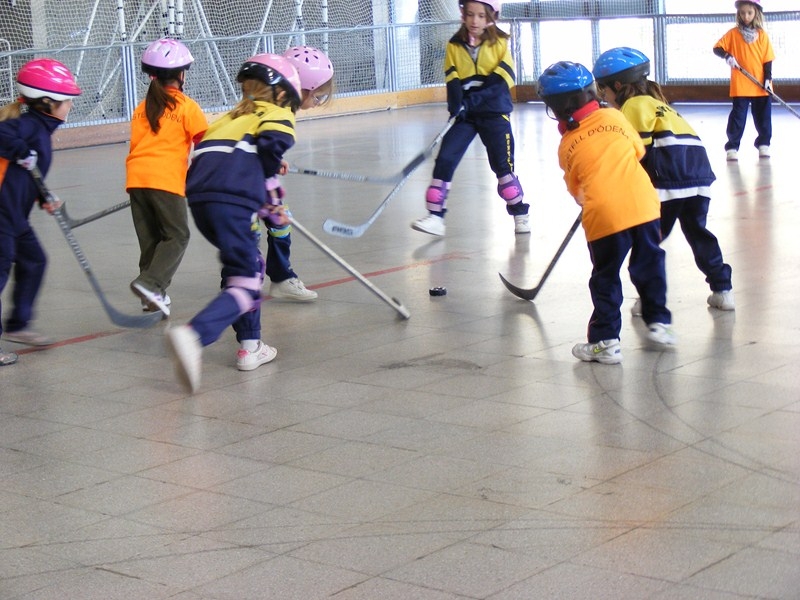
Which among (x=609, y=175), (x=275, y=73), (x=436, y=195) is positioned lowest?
(x=436, y=195)

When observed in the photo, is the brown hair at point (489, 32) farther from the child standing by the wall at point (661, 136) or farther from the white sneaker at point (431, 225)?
the child standing by the wall at point (661, 136)

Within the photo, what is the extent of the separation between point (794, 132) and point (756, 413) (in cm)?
955

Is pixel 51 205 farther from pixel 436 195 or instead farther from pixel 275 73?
pixel 436 195

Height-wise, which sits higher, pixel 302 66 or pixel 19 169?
pixel 302 66

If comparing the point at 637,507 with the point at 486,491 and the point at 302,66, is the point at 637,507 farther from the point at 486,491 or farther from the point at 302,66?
the point at 302,66

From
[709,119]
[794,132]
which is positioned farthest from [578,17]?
[794,132]

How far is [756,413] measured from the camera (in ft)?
13.9

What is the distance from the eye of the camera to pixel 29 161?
18.1ft

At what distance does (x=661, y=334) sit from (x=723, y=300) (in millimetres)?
697

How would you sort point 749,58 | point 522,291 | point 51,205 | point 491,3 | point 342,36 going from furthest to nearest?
point 342,36 → point 749,58 → point 491,3 → point 522,291 → point 51,205

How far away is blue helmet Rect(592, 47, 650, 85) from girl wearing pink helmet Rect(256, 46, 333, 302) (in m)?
1.20

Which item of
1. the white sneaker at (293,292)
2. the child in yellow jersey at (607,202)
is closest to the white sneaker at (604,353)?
the child in yellow jersey at (607,202)

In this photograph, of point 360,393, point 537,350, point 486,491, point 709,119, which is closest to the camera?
point 486,491

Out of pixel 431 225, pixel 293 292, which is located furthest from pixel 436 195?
pixel 293 292
